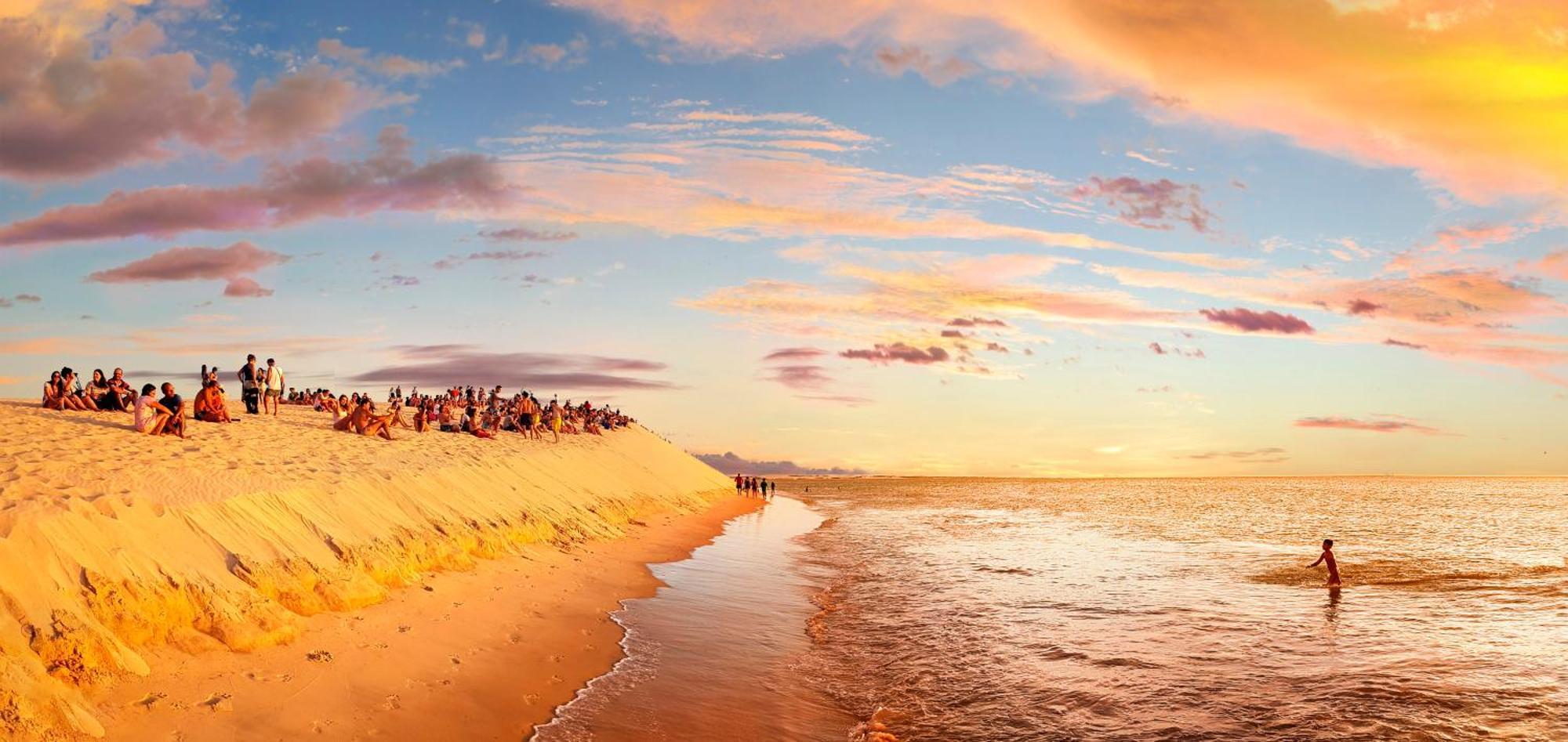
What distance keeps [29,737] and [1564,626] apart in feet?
89.9

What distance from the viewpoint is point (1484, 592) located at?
79.9 ft

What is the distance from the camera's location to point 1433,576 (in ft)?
91.9

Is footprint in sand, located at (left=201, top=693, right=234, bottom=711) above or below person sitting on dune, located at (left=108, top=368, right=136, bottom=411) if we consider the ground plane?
below

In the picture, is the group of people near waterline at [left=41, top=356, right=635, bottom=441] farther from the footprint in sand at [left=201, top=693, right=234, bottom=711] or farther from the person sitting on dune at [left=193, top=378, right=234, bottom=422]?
the footprint in sand at [left=201, top=693, right=234, bottom=711]

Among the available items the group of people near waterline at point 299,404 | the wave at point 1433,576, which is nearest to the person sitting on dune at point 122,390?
the group of people near waterline at point 299,404

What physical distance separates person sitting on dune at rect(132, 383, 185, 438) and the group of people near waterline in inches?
0.7

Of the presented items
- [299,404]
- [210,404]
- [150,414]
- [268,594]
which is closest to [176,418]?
[150,414]

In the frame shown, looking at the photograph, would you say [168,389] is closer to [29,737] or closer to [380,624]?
[380,624]

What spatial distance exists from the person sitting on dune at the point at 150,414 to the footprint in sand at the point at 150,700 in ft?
43.7

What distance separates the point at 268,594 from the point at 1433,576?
3331 centimetres

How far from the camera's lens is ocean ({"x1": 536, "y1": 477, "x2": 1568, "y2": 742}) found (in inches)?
484

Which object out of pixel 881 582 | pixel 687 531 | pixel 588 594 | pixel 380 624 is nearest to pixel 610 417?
pixel 687 531

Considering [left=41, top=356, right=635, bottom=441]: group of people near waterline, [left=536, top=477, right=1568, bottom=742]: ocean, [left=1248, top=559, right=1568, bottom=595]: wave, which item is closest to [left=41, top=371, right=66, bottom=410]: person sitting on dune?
[left=41, top=356, right=635, bottom=441]: group of people near waterline

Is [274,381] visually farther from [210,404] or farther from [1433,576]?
[1433,576]
